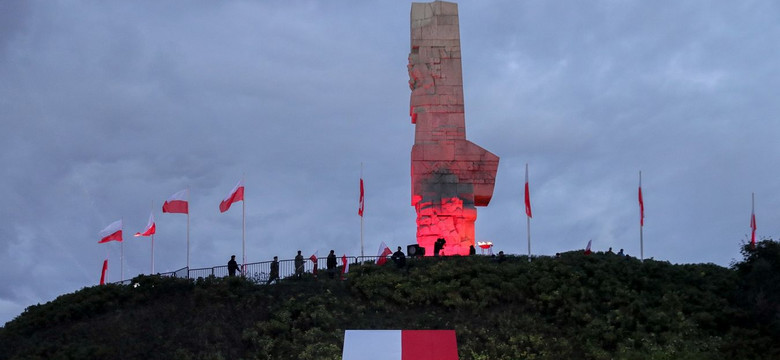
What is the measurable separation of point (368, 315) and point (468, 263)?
4941 mm

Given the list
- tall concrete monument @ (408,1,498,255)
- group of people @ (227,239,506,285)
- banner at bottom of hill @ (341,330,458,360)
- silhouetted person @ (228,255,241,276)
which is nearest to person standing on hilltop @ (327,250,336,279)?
group of people @ (227,239,506,285)

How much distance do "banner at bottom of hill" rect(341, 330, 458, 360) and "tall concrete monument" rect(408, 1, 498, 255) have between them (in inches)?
443

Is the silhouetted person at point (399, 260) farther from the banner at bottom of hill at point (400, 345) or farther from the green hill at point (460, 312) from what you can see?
the banner at bottom of hill at point (400, 345)

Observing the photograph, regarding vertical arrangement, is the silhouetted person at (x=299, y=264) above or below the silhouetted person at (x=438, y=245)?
below

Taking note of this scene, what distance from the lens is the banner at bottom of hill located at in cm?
2323

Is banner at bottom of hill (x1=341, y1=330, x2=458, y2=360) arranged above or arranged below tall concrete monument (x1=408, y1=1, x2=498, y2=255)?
below

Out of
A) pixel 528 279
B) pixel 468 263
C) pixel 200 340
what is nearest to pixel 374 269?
pixel 468 263

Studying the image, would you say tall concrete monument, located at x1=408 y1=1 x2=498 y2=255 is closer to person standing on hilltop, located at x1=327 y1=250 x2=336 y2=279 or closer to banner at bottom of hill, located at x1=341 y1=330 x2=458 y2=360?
person standing on hilltop, located at x1=327 y1=250 x2=336 y2=279

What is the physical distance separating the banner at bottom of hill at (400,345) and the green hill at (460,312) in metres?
0.43

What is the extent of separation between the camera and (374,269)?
30.0m

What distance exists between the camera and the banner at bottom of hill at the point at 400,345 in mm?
23234

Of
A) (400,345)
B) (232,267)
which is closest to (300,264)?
(232,267)

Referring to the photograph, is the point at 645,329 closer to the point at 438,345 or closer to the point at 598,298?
the point at 598,298

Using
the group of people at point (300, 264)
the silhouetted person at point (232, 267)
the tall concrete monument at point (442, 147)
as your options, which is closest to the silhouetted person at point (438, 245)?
the tall concrete monument at point (442, 147)
